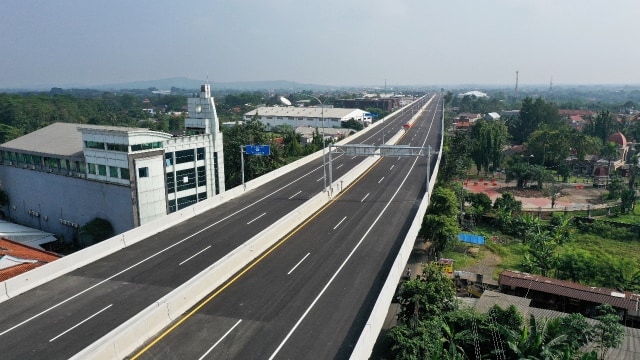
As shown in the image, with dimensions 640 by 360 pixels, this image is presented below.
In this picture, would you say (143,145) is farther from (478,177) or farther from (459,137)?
(478,177)

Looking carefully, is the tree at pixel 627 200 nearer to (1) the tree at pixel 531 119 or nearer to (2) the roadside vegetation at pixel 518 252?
(2) the roadside vegetation at pixel 518 252

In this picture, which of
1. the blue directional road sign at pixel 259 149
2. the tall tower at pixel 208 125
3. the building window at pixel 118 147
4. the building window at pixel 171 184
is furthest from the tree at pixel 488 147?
the building window at pixel 118 147

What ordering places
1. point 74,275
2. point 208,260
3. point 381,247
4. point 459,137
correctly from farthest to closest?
1. point 459,137
2. point 381,247
3. point 208,260
4. point 74,275

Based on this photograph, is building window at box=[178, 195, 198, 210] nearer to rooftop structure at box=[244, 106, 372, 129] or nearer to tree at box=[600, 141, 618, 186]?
tree at box=[600, 141, 618, 186]

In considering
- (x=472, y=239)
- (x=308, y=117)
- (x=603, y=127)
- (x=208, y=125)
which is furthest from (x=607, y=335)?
(x=308, y=117)

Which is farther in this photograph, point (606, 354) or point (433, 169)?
point (433, 169)

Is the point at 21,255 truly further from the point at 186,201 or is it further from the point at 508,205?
the point at 508,205

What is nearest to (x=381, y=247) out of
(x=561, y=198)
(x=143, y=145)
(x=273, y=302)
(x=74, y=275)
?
(x=273, y=302)
